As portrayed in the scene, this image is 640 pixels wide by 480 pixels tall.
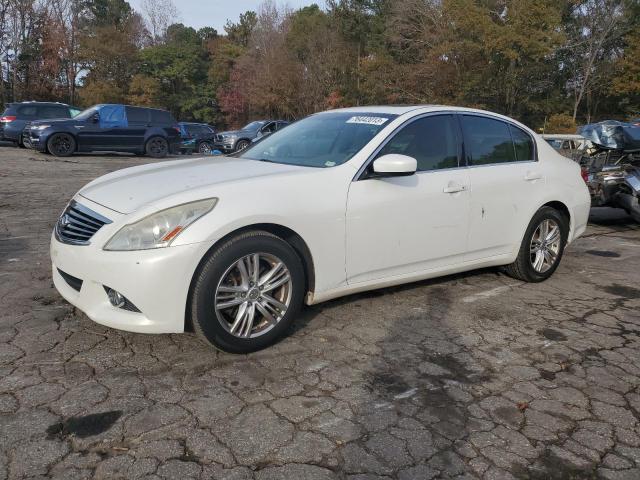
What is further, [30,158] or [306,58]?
[306,58]

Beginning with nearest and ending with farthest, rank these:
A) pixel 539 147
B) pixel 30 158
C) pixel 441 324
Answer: pixel 441 324, pixel 539 147, pixel 30 158

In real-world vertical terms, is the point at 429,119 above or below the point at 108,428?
above

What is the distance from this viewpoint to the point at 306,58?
4612 centimetres

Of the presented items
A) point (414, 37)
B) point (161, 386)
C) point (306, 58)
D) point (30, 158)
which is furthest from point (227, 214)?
point (306, 58)

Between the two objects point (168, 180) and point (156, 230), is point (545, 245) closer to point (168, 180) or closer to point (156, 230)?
point (168, 180)

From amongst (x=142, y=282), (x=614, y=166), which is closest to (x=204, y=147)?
(x=614, y=166)

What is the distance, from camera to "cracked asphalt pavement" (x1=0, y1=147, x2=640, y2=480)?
245 centimetres

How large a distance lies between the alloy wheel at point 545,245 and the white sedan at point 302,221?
28mm

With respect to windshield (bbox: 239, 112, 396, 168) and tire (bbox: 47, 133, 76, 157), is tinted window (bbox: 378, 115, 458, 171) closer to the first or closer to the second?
windshield (bbox: 239, 112, 396, 168)

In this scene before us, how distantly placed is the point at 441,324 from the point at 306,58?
44834 mm

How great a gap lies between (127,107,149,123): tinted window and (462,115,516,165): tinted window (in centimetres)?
1511

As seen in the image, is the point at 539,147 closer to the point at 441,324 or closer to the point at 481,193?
the point at 481,193

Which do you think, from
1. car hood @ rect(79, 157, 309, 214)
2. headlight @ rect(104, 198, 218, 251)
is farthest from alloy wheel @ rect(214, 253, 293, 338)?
car hood @ rect(79, 157, 309, 214)

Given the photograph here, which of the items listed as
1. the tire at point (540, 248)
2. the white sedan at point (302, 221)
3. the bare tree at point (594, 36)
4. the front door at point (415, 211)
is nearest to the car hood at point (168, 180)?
the white sedan at point (302, 221)
